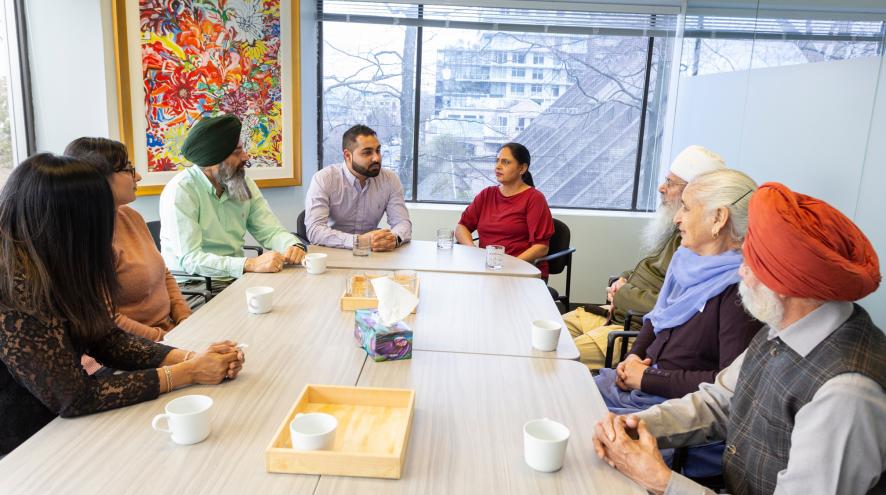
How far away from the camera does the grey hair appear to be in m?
1.81

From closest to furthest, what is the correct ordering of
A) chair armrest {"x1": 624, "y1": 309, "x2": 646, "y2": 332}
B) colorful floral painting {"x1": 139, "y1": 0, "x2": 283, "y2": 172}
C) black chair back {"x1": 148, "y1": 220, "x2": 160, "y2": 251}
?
chair armrest {"x1": 624, "y1": 309, "x2": 646, "y2": 332} < black chair back {"x1": 148, "y1": 220, "x2": 160, "y2": 251} < colorful floral painting {"x1": 139, "y1": 0, "x2": 283, "y2": 172}

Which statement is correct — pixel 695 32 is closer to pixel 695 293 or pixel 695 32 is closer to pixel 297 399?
pixel 695 293

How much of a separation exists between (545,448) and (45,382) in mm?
1043

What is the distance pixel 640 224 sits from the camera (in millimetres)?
4750

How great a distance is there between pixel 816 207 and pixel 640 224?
370cm

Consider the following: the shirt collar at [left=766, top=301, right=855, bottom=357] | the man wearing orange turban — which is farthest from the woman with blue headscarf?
the shirt collar at [left=766, top=301, right=855, bottom=357]

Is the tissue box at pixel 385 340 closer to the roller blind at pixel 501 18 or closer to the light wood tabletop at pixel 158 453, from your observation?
the light wood tabletop at pixel 158 453

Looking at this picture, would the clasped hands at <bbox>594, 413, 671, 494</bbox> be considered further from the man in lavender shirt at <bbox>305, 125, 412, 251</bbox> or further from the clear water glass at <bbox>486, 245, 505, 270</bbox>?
the man in lavender shirt at <bbox>305, 125, 412, 251</bbox>

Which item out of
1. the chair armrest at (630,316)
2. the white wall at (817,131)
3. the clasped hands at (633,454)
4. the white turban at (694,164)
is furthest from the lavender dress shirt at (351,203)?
the clasped hands at (633,454)

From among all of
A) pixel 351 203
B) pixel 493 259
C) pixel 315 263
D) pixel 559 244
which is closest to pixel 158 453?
pixel 315 263

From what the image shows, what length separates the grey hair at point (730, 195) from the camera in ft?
5.94

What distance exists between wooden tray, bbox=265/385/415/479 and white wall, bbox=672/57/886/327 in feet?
6.55

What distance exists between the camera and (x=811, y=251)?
3.64 feet

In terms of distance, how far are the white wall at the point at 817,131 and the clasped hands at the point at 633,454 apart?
1628 mm
